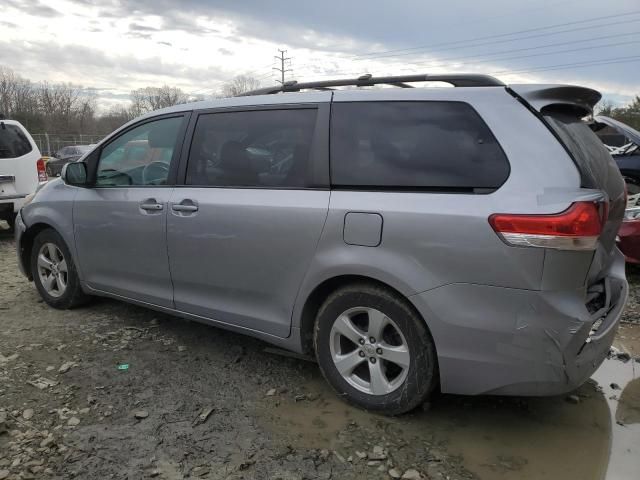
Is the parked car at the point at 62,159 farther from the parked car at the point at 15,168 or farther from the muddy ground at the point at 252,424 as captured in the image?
the muddy ground at the point at 252,424

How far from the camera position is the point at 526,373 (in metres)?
2.47

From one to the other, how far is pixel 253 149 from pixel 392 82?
3.18 feet

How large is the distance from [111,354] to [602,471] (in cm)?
315

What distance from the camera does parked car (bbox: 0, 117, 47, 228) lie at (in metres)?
7.75

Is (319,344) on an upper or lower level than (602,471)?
upper

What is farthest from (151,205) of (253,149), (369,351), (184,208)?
(369,351)

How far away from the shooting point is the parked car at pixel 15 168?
25.4 feet

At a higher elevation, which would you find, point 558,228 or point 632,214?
point 558,228

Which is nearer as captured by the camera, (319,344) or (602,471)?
(602,471)

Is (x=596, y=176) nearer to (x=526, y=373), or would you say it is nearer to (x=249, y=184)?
(x=526, y=373)

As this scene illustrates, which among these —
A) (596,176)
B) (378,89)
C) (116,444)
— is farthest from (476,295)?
(116,444)

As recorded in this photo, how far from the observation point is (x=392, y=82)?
3.28 meters

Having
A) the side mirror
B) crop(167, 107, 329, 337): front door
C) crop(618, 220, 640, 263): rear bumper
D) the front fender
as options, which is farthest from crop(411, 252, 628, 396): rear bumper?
crop(618, 220, 640, 263): rear bumper

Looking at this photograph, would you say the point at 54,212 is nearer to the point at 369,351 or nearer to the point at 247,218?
the point at 247,218
